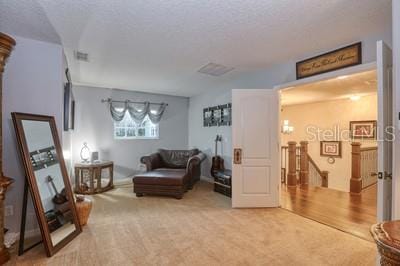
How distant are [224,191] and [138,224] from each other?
1.92 m

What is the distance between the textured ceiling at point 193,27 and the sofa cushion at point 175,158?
2.28m

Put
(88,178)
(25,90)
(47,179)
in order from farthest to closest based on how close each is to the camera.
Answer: (88,178) → (25,90) → (47,179)

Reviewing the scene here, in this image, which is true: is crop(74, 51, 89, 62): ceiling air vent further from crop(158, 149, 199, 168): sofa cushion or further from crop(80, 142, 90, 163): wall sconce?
crop(158, 149, 199, 168): sofa cushion

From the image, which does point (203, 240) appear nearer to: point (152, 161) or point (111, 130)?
point (152, 161)

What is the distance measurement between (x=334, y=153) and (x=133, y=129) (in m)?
5.93

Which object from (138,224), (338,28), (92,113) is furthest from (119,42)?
(92,113)

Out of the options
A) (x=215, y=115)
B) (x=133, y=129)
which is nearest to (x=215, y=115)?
(x=215, y=115)

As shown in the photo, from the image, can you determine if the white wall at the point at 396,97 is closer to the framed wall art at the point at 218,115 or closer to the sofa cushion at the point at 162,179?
the sofa cushion at the point at 162,179

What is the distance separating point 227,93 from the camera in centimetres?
491

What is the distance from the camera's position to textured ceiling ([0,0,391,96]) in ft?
6.46

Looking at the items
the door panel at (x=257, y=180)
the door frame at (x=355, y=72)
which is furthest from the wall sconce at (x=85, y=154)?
the door frame at (x=355, y=72)

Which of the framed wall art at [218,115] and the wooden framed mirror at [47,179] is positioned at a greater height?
the framed wall art at [218,115]

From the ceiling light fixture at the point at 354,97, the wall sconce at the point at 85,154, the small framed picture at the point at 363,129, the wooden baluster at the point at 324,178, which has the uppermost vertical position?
the ceiling light fixture at the point at 354,97

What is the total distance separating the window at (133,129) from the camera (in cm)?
553
